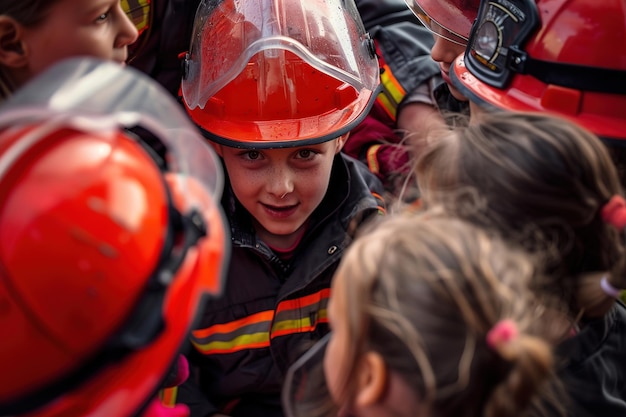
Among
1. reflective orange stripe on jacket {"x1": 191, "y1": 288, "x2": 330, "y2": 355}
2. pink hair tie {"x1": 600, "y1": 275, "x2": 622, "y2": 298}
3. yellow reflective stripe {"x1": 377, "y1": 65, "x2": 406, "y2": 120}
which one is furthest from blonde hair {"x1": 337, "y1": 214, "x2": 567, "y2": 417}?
yellow reflective stripe {"x1": 377, "y1": 65, "x2": 406, "y2": 120}

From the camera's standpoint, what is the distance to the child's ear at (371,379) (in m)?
1.23

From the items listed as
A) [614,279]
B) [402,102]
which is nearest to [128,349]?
[614,279]

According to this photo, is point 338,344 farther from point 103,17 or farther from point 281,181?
point 103,17

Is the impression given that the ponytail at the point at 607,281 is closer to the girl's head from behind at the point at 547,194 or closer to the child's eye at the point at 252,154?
the girl's head from behind at the point at 547,194

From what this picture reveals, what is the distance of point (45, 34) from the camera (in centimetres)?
174

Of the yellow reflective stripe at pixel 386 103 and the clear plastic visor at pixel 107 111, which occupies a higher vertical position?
the clear plastic visor at pixel 107 111

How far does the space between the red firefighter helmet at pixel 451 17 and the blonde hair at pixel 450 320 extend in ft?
5.36

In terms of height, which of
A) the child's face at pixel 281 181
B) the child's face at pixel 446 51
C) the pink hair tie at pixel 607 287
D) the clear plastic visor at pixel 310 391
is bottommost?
the child's face at pixel 281 181

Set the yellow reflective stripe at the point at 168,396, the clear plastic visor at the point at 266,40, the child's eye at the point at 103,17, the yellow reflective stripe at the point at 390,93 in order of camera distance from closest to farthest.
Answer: the child's eye at the point at 103,17 → the yellow reflective stripe at the point at 168,396 → the clear plastic visor at the point at 266,40 → the yellow reflective stripe at the point at 390,93

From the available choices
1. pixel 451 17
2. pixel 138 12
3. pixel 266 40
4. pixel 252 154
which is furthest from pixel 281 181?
pixel 451 17

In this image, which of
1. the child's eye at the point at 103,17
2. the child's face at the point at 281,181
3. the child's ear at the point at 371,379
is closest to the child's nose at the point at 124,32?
the child's eye at the point at 103,17

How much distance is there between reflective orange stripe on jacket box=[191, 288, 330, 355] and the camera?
2326 millimetres

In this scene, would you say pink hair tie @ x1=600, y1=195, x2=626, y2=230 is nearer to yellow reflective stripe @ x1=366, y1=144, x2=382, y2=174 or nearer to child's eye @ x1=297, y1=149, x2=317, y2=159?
child's eye @ x1=297, y1=149, x2=317, y2=159

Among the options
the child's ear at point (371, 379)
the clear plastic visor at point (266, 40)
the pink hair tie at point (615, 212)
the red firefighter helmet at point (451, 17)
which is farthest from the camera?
the red firefighter helmet at point (451, 17)
